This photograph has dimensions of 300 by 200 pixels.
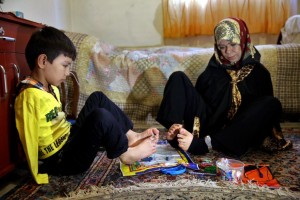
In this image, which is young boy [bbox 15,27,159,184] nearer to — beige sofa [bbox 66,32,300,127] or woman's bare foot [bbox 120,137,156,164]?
woman's bare foot [bbox 120,137,156,164]

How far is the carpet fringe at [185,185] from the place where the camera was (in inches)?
35.8

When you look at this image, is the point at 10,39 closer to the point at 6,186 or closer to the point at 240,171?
the point at 6,186

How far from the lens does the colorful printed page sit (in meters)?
1.10

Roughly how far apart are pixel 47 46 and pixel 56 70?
95mm

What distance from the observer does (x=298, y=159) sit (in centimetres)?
122

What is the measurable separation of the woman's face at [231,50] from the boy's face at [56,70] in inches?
31.3

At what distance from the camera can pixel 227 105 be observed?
141 cm

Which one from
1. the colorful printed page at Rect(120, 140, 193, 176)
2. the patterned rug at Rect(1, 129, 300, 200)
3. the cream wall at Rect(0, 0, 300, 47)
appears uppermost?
the cream wall at Rect(0, 0, 300, 47)

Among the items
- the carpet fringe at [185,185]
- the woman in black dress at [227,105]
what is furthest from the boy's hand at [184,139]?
the carpet fringe at [185,185]

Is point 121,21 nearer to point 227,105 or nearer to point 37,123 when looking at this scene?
point 227,105

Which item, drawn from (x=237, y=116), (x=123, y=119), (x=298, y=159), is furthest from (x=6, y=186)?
(x=298, y=159)

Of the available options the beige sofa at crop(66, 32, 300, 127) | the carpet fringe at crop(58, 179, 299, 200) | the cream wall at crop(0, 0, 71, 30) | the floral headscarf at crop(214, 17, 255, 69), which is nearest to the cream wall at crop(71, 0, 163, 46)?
the cream wall at crop(0, 0, 71, 30)

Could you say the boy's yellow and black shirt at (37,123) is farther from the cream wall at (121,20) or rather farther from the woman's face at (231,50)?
the cream wall at (121,20)

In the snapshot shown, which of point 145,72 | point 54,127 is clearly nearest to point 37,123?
point 54,127
